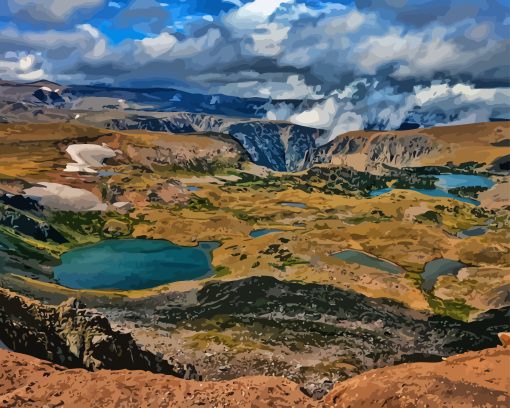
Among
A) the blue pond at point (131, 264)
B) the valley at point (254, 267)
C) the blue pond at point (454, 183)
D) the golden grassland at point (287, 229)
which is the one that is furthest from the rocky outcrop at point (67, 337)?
the blue pond at point (454, 183)

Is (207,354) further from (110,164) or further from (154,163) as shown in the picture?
(154,163)

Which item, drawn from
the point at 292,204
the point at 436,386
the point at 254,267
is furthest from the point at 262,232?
the point at 436,386

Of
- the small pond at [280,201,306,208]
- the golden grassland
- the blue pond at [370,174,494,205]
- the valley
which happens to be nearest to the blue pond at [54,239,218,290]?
the valley

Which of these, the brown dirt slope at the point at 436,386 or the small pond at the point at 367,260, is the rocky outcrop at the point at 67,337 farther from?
the small pond at the point at 367,260

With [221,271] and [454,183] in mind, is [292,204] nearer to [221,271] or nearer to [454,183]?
[221,271]

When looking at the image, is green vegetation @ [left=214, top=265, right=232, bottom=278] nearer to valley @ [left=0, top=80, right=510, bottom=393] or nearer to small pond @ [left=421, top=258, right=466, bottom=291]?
valley @ [left=0, top=80, right=510, bottom=393]
